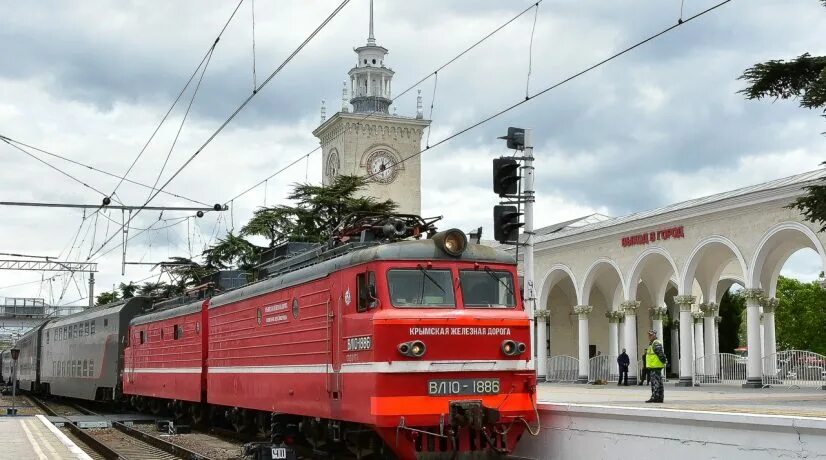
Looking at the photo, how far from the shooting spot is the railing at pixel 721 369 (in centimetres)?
3416

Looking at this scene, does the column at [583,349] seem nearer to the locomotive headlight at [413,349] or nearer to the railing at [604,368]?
the railing at [604,368]

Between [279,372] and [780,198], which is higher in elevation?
[780,198]

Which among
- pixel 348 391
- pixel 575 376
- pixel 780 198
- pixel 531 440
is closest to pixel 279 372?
pixel 348 391

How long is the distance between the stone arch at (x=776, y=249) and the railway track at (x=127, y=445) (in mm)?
17881

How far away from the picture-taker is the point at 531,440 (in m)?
14.7

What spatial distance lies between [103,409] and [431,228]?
74.8 feet

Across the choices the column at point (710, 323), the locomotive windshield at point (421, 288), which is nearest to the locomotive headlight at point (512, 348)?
the locomotive windshield at point (421, 288)

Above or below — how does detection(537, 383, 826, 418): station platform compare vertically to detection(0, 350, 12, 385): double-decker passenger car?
above

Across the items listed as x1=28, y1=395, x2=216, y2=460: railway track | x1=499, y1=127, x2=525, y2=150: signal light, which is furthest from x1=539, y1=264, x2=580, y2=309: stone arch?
x1=499, y1=127, x2=525, y2=150: signal light

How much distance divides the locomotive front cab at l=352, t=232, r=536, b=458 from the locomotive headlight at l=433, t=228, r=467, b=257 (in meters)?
0.02

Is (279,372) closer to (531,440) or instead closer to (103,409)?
(531,440)

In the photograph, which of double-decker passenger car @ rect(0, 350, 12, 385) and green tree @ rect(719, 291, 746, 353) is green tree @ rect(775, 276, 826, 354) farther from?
double-decker passenger car @ rect(0, 350, 12, 385)

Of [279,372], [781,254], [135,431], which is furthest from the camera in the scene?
[781,254]

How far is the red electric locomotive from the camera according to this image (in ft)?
40.4
